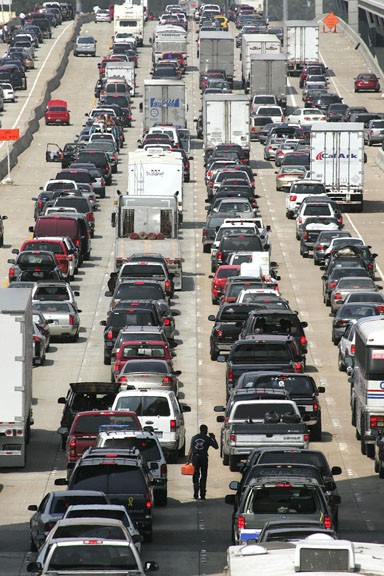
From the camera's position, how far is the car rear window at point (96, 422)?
104ft

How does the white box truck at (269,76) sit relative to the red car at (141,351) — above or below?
above

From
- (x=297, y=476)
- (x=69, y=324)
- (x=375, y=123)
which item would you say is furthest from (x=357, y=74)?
(x=297, y=476)

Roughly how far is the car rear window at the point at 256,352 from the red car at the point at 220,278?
13425 millimetres

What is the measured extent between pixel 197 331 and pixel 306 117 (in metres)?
51.4

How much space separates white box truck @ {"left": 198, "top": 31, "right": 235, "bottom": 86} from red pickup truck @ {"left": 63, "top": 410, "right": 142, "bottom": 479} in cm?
Answer: 8567

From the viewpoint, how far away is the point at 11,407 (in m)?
33.2

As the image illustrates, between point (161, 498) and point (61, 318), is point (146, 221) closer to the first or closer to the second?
point (61, 318)

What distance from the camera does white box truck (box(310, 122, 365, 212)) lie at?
7175 cm

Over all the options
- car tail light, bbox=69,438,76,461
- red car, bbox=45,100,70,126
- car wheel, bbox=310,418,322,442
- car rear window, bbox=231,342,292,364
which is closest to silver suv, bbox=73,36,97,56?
red car, bbox=45,100,70,126

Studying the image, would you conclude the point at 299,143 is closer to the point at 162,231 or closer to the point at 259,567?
the point at 162,231

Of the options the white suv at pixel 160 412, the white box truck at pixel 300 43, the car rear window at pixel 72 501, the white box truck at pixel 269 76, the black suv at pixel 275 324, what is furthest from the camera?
the white box truck at pixel 300 43

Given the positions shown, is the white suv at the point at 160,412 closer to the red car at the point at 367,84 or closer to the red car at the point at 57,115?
the red car at the point at 57,115

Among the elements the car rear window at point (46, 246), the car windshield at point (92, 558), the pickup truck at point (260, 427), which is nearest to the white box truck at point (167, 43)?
the car rear window at point (46, 246)

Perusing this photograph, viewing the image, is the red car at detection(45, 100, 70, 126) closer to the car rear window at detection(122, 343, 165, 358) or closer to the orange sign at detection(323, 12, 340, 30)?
the orange sign at detection(323, 12, 340, 30)
